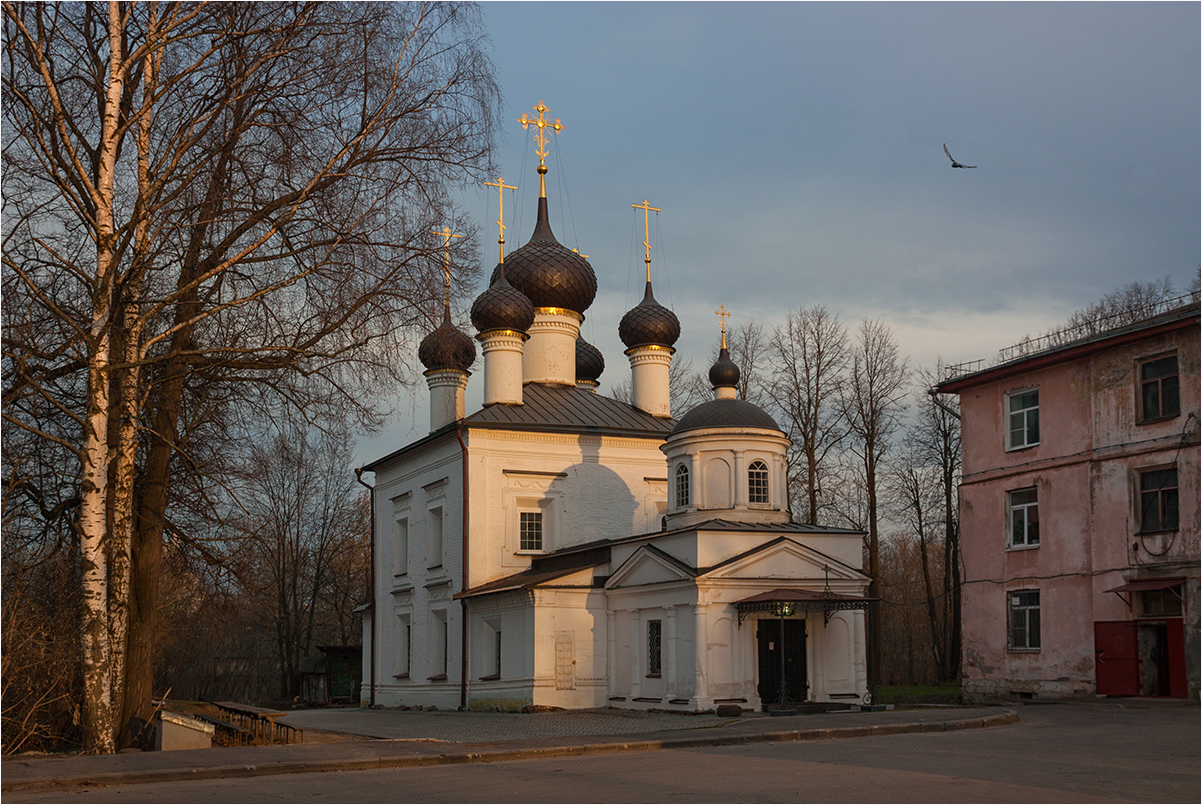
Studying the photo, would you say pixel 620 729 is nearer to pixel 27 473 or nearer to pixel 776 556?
pixel 776 556

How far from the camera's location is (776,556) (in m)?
24.6

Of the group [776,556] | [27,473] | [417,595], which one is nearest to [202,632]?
[417,595]

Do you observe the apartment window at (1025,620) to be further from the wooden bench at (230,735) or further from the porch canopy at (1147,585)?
the wooden bench at (230,735)

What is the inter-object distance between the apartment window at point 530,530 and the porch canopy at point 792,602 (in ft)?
27.4

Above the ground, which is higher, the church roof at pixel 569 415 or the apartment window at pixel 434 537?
the church roof at pixel 569 415

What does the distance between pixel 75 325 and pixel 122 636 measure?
3682 mm

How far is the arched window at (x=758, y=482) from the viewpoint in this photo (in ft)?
86.2

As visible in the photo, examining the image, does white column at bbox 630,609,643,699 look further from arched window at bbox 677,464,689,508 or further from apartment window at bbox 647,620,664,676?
arched window at bbox 677,464,689,508

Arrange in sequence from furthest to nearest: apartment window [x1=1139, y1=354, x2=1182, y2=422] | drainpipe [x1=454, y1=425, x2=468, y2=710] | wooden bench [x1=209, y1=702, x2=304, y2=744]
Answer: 1. drainpipe [x1=454, y1=425, x2=468, y2=710]
2. apartment window [x1=1139, y1=354, x2=1182, y2=422]
3. wooden bench [x1=209, y1=702, x2=304, y2=744]

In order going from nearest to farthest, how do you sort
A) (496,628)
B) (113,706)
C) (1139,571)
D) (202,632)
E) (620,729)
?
(113,706) < (620,729) < (1139,571) < (496,628) < (202,632)

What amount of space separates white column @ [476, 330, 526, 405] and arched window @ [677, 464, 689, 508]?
21.2 ft

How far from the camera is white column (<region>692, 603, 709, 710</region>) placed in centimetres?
2350

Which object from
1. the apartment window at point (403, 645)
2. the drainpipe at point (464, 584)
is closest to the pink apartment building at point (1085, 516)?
the drainpipe at point (464, 584)

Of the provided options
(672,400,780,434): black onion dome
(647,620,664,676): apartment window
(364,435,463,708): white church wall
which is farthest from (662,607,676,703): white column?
(364,435,463,708): white church wall
